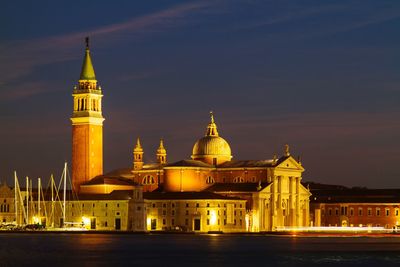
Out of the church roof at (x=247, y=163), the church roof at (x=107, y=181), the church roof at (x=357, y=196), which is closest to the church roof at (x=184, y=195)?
the church roof at (x=107, y=181)

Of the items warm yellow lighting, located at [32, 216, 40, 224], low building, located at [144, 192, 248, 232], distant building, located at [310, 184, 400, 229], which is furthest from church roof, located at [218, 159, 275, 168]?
warm yellow lighting, located at [32, 216, 40, 224]

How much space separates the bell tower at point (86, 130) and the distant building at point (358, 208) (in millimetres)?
25624

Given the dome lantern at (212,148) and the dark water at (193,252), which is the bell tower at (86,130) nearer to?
the dome lantern at (212,148)

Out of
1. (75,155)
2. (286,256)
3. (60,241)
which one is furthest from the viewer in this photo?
(75,155)

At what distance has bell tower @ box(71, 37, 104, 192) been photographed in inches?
5404

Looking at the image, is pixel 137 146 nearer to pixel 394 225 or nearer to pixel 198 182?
pixel 198 182

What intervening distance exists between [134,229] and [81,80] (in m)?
19.4

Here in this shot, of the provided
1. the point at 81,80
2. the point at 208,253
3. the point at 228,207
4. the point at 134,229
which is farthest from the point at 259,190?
the point at 208,253

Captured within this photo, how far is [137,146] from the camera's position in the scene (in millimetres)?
144000

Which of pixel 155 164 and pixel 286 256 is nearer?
pixel 286 256

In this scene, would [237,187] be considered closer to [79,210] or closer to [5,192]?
[79,210]

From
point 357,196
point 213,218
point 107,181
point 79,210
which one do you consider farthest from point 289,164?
point 79,210

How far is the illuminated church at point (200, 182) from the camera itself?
129 meters

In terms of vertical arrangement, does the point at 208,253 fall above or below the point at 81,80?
below
